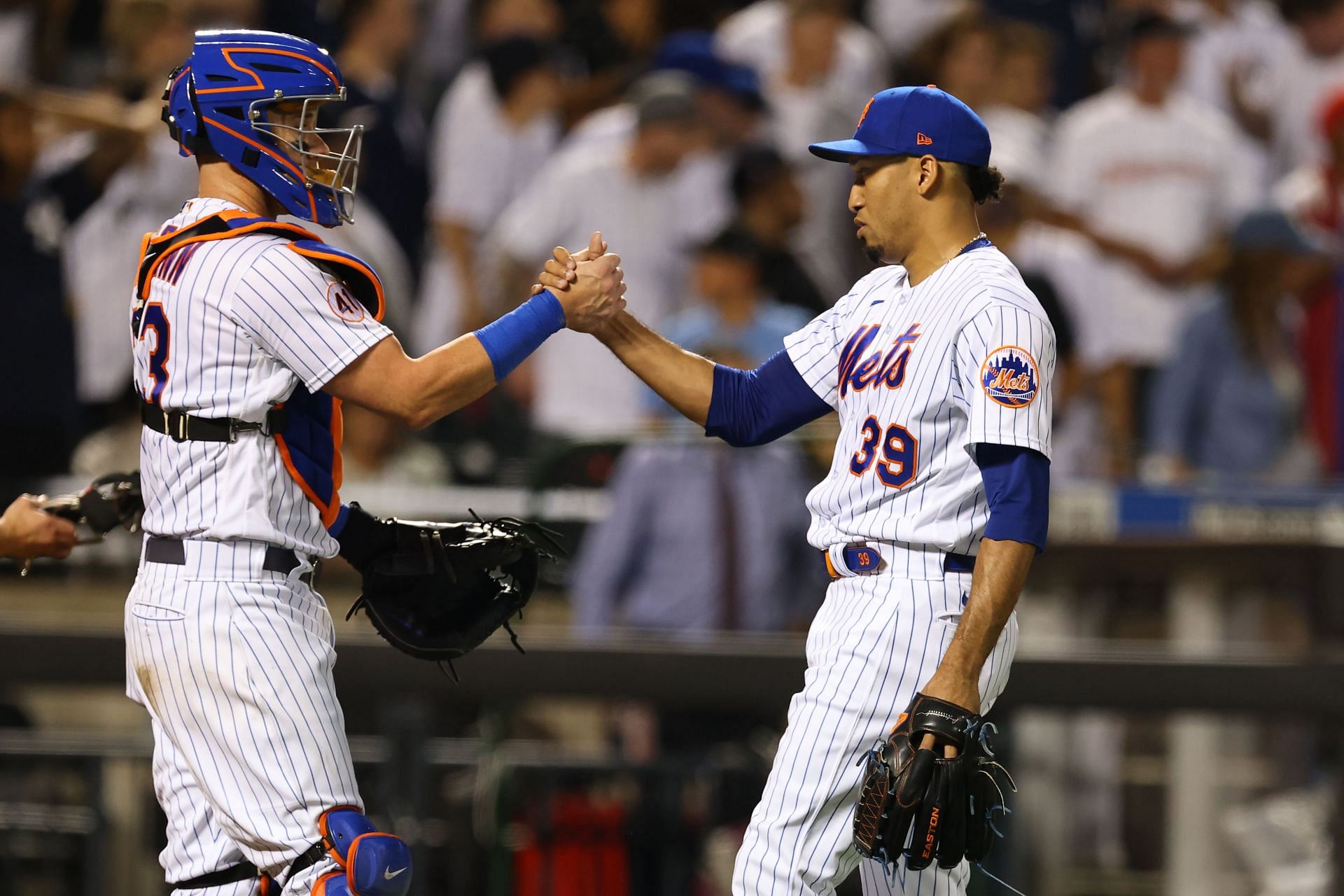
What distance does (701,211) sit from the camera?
27.0 ft

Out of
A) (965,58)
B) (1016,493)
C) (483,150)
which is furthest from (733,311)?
(1016,493)

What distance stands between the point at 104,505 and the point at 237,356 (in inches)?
31.3

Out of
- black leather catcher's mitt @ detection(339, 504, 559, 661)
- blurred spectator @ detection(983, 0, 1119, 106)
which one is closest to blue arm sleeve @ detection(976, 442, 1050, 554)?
black leather catcher's mitt @ detection(339, 504, 559, 661)

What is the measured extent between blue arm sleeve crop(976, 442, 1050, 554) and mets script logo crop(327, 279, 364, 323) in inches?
51.0

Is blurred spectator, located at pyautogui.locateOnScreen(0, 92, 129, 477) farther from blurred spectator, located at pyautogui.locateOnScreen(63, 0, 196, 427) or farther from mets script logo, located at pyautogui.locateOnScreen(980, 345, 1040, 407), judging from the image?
mets script logo, located at pyautogui.locateOnScreen(980, 345, 1040, 407)

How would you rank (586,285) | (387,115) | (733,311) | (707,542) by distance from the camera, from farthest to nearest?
1. (387,115)
2. (733,311)
3. (707,542)
4. (586,285)

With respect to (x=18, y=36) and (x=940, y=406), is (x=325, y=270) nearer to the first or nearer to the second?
(x=940, y=406)

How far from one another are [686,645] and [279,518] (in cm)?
266

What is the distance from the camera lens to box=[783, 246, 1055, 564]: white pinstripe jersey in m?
3.74

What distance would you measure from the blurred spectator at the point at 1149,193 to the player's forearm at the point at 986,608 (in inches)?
192

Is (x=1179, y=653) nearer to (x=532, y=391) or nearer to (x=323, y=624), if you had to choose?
(x=532, y=391)

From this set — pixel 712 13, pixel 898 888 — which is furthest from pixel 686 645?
pixel 712 13

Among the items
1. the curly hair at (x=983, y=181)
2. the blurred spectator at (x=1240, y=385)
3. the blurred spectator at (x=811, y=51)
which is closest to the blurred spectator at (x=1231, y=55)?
the blurred spectator at (x=1240, y=385)

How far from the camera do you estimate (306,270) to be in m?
3.80
